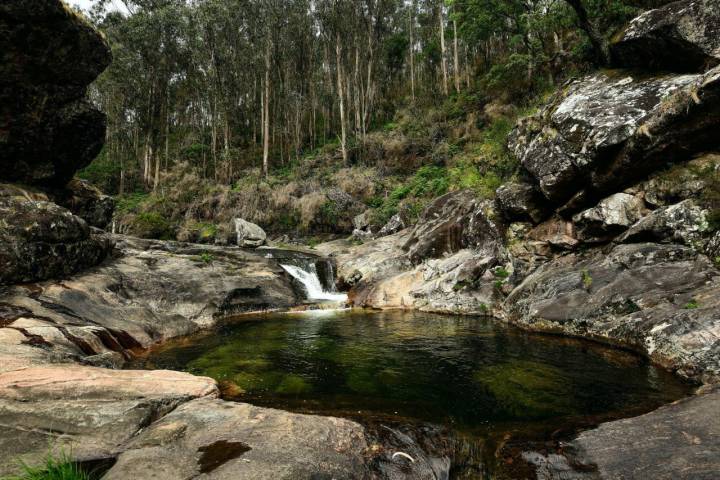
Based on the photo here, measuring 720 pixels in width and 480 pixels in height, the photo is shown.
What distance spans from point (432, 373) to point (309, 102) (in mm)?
42841

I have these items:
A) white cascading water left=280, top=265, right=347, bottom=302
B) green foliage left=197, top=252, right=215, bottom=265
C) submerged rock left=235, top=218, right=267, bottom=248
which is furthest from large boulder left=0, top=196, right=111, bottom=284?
submerged rock left=235, top=218, right=267, bottom=248

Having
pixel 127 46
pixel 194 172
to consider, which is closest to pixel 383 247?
pixel 194 172

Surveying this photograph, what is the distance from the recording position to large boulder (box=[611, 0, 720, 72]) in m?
9.79

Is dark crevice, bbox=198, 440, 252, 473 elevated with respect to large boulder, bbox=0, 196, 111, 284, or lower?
lower

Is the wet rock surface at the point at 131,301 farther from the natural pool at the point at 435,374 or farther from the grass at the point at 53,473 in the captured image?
the grass at the point at 53,473

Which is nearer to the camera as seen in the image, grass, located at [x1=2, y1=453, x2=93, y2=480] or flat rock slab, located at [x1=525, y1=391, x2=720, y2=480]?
grass, located at [x1=2, y1=453, x2=93, y2=480]

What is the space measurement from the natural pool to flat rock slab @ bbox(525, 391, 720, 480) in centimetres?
53

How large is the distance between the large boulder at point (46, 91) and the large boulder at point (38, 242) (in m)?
2.88

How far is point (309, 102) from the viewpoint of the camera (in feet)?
149

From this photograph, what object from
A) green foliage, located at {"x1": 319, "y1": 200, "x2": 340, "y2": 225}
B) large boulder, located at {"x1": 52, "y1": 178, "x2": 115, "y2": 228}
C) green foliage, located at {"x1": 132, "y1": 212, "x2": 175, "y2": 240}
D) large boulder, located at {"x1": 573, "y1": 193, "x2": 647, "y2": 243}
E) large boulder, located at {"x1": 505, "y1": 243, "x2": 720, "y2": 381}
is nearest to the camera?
large boulder, located at {"x1": 505, "y1": 243, "x2": 720, "y2": 381}

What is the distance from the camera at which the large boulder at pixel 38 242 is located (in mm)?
9773

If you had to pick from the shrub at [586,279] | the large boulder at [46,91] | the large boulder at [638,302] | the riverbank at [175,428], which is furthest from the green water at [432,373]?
the large boulder at [46,91]

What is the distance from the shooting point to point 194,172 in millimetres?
34312

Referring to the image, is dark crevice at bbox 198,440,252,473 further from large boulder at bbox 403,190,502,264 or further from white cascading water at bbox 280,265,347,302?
white cascading water at bbox 280,265,347,302
